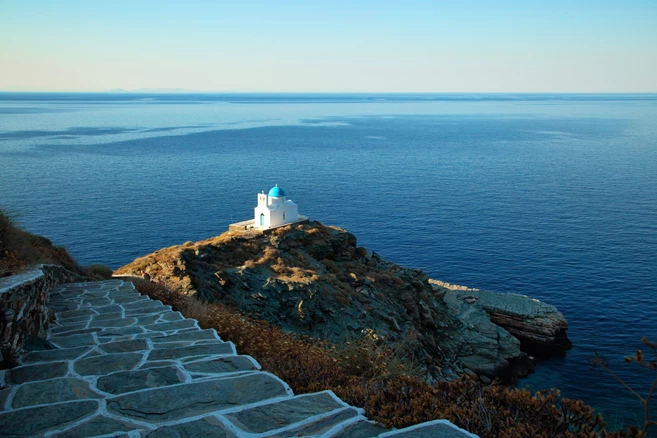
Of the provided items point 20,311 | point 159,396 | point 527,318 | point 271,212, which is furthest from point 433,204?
point 159,396

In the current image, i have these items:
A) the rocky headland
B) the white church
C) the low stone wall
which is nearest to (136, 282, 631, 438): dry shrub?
the low stone wall

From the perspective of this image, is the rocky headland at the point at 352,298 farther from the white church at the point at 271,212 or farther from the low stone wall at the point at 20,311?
the low stone wall at the point at 20,311

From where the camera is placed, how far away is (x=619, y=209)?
61.7m

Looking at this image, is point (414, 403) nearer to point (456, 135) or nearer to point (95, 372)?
point (95, 372)

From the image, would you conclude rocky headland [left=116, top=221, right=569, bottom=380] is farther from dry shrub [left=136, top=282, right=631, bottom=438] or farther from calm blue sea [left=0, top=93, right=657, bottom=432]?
dry shrub [left=136, top=282, right=631, bottom=438]

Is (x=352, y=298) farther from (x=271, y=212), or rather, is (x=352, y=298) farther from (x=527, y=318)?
(x=527, y=318)

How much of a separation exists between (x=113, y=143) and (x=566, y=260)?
313ft

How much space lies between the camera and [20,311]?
6660 millimetres

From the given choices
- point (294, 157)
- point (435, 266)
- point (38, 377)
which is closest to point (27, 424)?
point (38, 377)

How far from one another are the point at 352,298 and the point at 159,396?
1006 inches

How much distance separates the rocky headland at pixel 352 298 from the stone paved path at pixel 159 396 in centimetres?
1579

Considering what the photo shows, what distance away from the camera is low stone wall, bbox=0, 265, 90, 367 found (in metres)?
6.02

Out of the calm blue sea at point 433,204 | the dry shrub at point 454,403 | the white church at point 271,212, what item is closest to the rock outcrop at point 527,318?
the calm blue sea at point 433,204

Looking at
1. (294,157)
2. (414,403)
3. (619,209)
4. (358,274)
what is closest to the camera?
(414,403)
